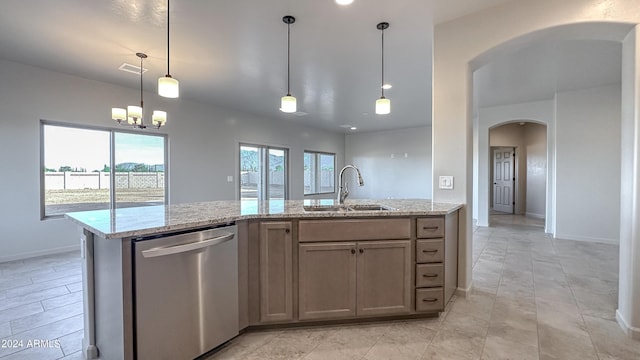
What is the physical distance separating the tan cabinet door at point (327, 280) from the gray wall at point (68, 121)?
4316 millimetres

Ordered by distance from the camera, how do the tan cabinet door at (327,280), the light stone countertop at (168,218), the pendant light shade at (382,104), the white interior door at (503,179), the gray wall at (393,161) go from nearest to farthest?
the light stone countertop at (168,218)
the tan cabinet door at (327,280)
the pendant light shade at (382,104)
the white interior door at (503,179)
the gray wall at (393,161)

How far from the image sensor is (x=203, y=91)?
525 cm

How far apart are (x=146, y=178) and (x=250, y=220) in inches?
165

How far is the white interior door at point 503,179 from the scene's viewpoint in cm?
877

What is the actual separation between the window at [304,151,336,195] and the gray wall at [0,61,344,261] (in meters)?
2.97

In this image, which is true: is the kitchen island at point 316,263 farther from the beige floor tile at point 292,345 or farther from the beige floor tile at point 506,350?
the beige floor tile at point 506,350

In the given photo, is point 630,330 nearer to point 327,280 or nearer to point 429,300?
point 429,300

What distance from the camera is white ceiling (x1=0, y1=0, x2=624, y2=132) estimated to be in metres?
2.64

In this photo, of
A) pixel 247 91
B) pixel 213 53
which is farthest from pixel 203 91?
pixel 213 53

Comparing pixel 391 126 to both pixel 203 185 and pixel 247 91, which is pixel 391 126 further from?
pixel 203 185

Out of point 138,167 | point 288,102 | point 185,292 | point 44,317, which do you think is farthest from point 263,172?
point 185,292

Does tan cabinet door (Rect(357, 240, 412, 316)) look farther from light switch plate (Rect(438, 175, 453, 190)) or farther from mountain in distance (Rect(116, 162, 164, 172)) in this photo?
mountain in distance (Rect(116, 162, 164, 172))

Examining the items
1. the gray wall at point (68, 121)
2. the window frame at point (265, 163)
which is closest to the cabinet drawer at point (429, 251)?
the gray wall at point (68, 121)

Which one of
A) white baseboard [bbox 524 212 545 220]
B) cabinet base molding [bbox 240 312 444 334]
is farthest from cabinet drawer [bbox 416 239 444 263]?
white baseboard [bbox 524 212 545 220]
